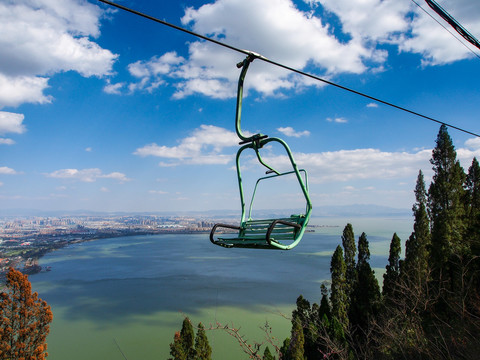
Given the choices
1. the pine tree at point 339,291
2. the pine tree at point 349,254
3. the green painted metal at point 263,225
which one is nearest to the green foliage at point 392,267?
the pine tree at point 349,254

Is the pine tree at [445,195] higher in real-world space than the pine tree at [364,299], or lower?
higher

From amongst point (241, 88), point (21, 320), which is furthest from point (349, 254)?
point (241, 88)

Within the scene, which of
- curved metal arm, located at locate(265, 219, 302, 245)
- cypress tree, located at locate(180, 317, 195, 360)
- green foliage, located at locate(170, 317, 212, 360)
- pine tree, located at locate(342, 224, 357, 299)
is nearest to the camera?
curved metal arm, located at locate(265, 219, 302, 245)

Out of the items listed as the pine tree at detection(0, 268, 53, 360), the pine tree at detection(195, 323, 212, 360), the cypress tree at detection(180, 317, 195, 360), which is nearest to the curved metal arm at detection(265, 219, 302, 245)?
the pine tree at detection(195, 323, 212, 360)

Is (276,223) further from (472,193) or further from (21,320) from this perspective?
(472,193)

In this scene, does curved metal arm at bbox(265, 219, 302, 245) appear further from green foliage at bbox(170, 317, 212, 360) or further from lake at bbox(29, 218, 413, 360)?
lake at bbox(29, 218, 413, 360)

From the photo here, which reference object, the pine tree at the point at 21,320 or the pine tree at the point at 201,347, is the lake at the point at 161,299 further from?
the pine tree at the point at 21,320
